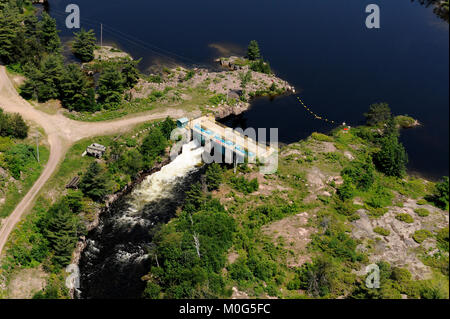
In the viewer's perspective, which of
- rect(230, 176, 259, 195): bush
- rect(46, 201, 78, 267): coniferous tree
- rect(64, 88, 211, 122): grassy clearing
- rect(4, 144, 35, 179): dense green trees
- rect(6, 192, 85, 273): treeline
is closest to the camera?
rect(6, 192, 85, 273): treeline

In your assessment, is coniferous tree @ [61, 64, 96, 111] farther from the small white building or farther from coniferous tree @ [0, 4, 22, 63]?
coniferous tree @ [0, 4, 22, 63]

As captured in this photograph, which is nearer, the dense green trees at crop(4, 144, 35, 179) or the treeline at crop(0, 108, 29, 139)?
the dense green trees at crop(4, 144, 35, 179)

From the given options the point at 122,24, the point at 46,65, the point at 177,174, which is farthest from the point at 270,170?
the point at 122,24

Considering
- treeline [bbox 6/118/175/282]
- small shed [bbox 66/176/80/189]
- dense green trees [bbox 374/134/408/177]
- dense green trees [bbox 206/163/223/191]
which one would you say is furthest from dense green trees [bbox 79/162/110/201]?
dense green trees [bbox 374/134/408/177]

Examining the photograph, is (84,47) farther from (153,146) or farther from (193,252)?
(193,252)
